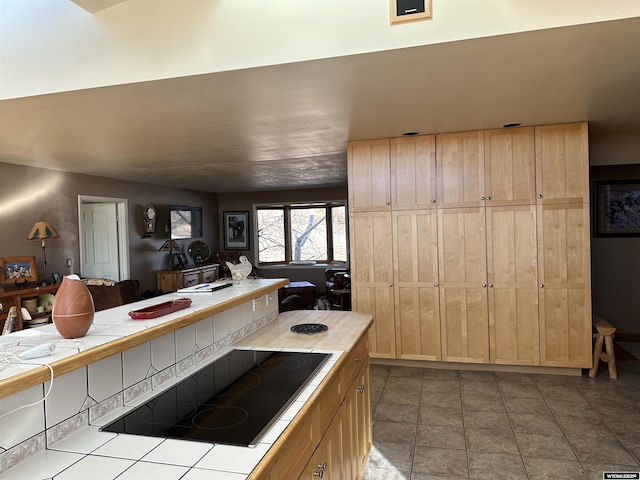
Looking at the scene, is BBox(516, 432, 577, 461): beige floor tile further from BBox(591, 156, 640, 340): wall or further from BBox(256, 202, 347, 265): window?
BBox(256, 202, 347, 265): window

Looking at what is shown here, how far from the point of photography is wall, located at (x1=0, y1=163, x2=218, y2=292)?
5.08m

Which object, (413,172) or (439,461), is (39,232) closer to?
(413,172)

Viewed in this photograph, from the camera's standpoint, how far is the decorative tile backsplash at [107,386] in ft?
3.66

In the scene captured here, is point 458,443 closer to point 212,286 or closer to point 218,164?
point 212,286

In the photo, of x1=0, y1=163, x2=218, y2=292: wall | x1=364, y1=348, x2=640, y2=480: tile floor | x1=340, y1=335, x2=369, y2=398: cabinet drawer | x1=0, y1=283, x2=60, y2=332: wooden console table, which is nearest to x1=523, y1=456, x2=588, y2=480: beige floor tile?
x1=364, y1=348, x2=640, y2=480: tile floor

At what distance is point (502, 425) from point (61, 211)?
18.9 feet

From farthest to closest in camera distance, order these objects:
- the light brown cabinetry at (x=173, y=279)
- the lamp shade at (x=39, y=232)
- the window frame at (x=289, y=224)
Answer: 1. the window frame at (x=289, y=224)
2. the light brown cabinetry at (x=173, y=279)
3. the lamp shade at (x=39, y=232)

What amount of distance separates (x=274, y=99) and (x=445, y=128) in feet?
5.81

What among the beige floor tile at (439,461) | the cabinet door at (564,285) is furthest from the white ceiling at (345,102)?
the beige floor tile at (439,461)

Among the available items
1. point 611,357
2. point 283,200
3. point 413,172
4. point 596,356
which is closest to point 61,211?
point 413,172

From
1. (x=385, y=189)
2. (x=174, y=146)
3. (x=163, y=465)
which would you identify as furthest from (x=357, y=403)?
(x=174, y=146)

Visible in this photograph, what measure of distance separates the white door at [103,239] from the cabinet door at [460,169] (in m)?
5.18

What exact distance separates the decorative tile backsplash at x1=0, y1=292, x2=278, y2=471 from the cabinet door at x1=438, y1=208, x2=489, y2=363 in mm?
2577

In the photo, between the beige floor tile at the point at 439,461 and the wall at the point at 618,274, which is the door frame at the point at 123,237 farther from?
the wall at the point at 618,274
